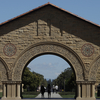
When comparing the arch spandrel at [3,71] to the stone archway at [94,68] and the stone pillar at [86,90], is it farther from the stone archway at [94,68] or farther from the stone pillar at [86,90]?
the stone archway at [94,68]

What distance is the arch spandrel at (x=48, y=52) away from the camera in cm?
2378

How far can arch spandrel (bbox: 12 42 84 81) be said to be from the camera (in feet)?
78.0

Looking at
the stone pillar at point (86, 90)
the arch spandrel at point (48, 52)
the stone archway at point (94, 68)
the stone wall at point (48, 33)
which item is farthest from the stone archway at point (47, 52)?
the stone archway at point (94, 68)

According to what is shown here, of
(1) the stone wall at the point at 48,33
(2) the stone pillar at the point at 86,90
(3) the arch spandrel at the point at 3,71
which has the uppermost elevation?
(1) the stone wall at the point at 48,33

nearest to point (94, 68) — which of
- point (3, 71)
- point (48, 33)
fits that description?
point (48, 33)

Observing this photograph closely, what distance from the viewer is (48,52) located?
79.3 feet

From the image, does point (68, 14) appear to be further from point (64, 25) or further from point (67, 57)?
point (67, 57)

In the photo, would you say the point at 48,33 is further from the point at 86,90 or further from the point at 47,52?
the point at 86,90

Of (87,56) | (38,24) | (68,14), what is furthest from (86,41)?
(38,24)

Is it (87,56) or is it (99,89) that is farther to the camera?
(99,89)

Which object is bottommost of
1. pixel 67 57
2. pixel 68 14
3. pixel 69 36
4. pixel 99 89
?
pixel 99 89

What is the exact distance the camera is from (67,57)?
23906mm

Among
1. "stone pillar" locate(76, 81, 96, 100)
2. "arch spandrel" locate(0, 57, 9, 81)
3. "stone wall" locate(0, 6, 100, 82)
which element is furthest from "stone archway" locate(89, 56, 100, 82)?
"arch spandrel" locate(0, 57, 9, 81)

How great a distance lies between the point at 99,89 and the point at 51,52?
20.8 feet
